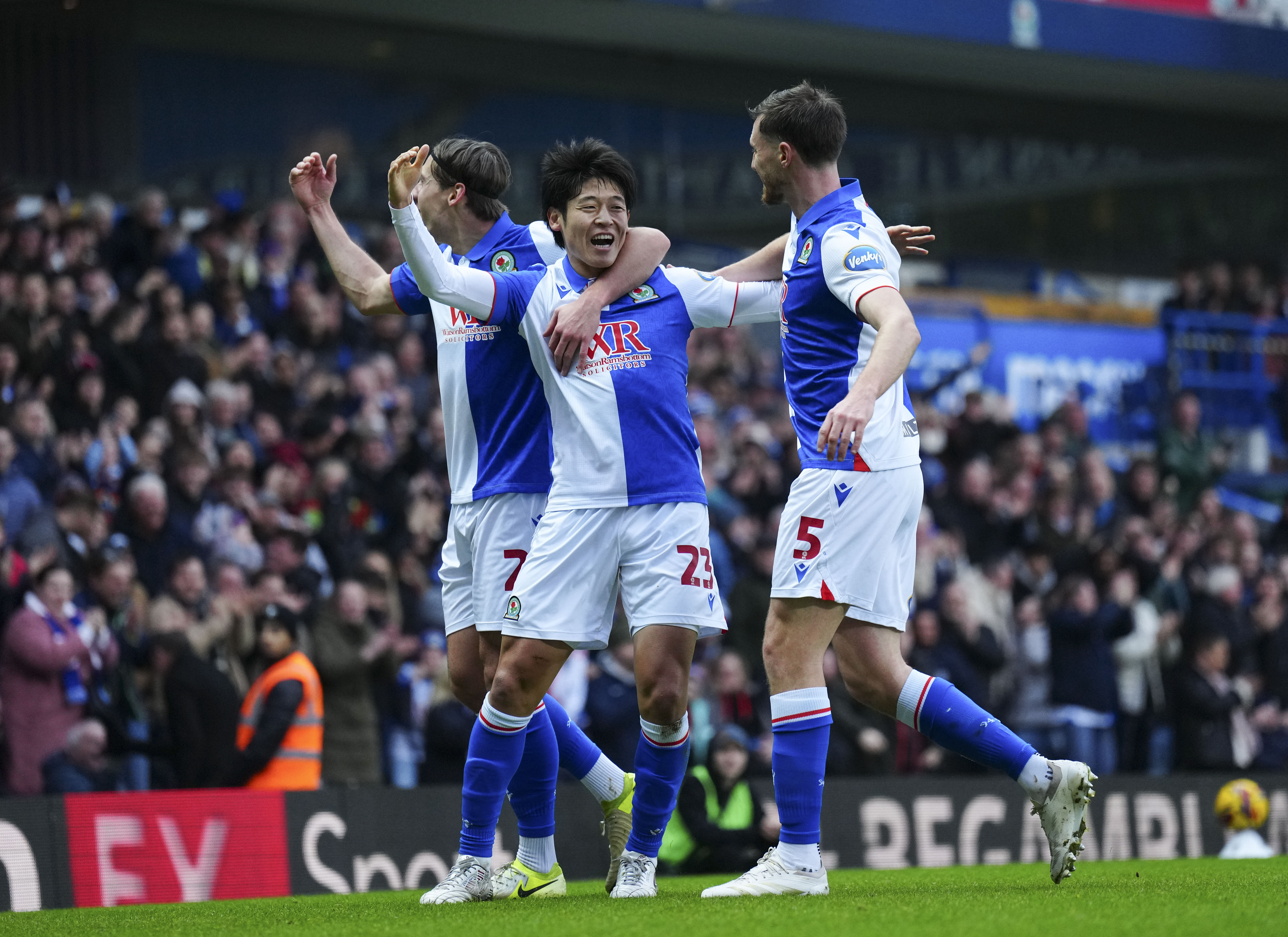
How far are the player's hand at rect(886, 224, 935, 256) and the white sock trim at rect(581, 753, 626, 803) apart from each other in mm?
2233

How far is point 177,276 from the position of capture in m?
13.5

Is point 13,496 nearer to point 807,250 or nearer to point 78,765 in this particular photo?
point 78,765

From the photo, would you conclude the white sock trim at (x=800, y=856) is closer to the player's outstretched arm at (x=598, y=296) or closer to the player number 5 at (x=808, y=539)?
the player number 5 at (x=808, y=539)

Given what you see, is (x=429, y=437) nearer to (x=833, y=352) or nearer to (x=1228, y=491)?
(x=833, y=352)

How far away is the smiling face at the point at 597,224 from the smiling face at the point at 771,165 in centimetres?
50

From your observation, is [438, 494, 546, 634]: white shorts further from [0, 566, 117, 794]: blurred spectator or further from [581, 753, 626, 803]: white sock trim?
[0, 566, 117, 794]: blurred spectator

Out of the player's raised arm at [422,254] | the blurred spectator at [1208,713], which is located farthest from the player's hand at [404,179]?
the blurred spectator at [1208,713]

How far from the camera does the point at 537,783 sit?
632 cm

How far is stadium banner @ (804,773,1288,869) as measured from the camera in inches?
397

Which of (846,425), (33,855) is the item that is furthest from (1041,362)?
(846,425)

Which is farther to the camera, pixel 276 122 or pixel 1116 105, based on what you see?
pixel 1116 105

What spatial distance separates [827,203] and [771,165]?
0.23 metres

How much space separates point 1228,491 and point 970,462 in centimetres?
622

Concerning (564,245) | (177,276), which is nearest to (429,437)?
(177,276)
